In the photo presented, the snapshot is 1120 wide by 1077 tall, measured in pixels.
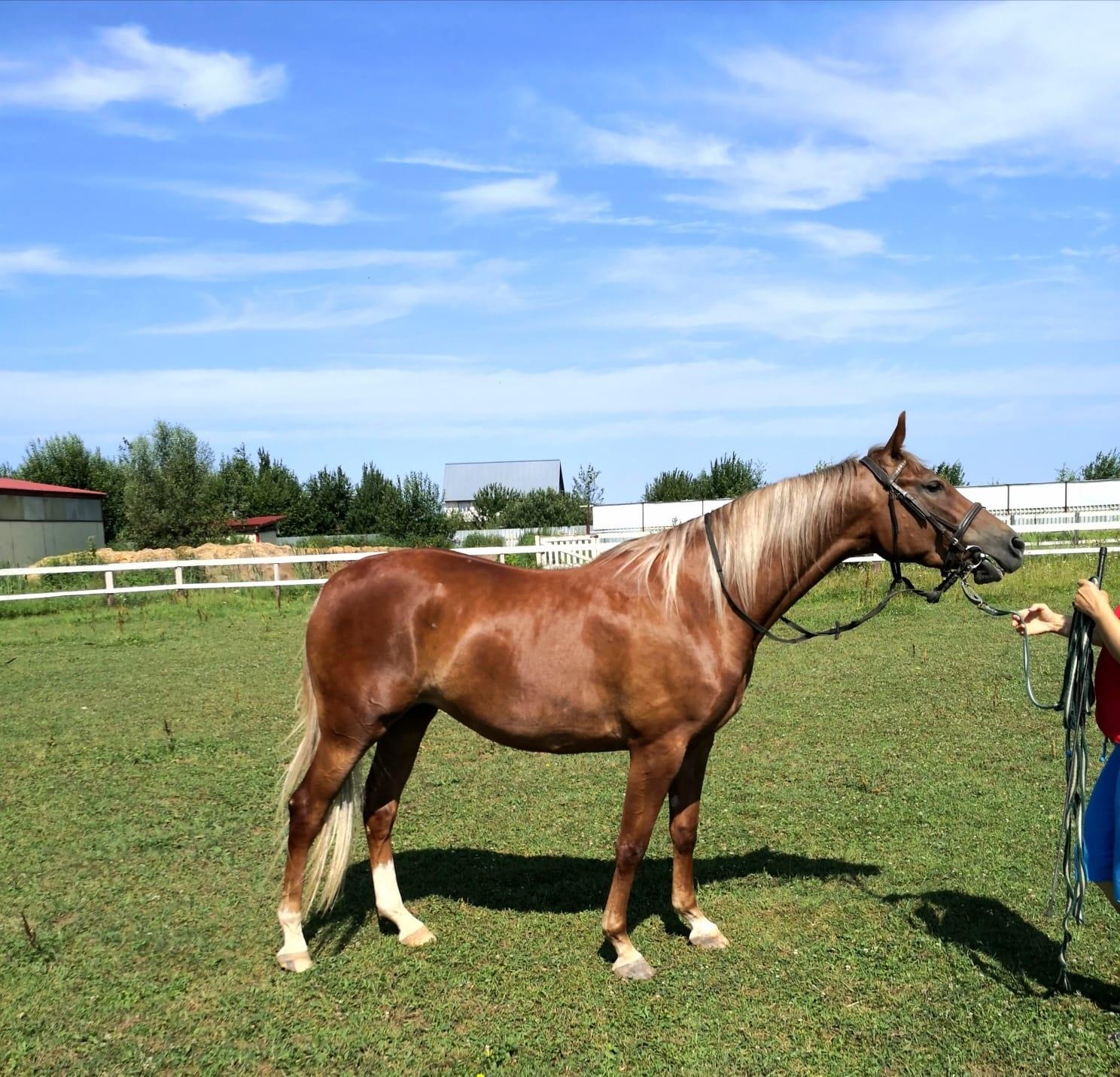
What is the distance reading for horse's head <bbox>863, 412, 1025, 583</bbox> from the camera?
12.8 ft

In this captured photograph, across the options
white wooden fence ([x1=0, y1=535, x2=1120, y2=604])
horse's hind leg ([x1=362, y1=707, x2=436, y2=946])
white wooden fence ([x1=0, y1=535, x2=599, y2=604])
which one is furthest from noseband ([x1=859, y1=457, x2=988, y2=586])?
white wooden fence ([x1=0, y1=535, x2=599, y2=604])

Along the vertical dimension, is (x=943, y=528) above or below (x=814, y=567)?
above

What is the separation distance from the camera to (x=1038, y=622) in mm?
3652

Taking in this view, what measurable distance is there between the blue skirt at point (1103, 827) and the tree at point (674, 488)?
50.7 meters

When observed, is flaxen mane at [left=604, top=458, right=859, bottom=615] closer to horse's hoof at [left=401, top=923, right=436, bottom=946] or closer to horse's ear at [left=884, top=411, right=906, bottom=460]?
horse's ear at [left=884, top=411, right=906, bottom=460]

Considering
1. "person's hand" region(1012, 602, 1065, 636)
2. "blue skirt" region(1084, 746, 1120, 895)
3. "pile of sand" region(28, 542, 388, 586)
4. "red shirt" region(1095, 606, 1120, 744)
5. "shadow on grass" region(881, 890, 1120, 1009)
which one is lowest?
"shadow on grass" region(881, 890, 1120, 1009)

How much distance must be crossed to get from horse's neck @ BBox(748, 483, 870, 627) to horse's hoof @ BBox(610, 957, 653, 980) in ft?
5.27

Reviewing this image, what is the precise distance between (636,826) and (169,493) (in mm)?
42013

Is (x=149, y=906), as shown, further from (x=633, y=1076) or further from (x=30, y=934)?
(x=633, y=1076)

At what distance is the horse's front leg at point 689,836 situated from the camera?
4.29 meters

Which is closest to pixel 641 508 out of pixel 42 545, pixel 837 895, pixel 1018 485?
pixel 1018 485

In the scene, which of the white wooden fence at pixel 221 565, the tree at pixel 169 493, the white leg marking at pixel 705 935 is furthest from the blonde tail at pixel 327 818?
the tree at pixel 169 493

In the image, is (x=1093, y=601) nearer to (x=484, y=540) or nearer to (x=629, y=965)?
(x=629, y=965)

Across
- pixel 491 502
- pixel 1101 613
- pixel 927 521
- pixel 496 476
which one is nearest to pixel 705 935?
pixel 927 521
